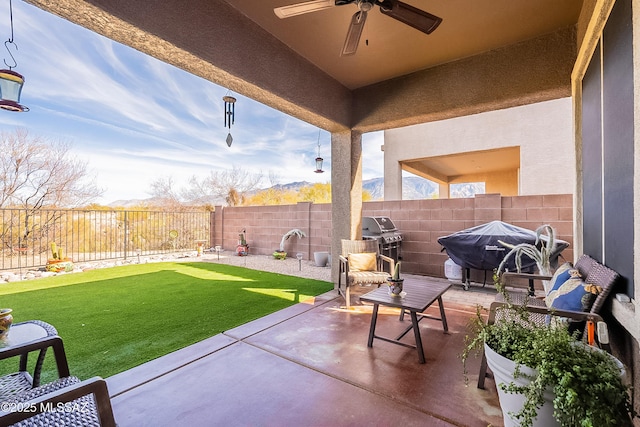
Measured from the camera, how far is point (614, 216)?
2.02 metres

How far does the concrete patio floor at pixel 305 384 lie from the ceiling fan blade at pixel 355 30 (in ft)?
10.4

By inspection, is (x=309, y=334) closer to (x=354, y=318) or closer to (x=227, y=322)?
(x=354, y=318)

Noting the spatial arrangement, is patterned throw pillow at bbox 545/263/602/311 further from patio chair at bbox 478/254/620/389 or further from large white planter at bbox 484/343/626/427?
large white planter at bbox 484/343/626/427

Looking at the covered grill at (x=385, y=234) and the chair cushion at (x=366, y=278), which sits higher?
the covered grill at (x=385, y=234)

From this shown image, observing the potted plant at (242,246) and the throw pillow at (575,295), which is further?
the potted plant at (242,246)

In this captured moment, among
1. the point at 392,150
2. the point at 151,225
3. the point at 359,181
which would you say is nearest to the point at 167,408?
the point at 359,181

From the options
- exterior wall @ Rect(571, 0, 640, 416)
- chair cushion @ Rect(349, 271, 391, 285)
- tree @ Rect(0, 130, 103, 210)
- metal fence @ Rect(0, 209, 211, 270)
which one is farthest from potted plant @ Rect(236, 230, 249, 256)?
exterior wall @ Rect(571, 0, 640, 416)

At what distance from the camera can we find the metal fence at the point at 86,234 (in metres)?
7.06

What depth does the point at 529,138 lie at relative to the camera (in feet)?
25.3

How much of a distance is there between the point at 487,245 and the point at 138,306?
5672mm

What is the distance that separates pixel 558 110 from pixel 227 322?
9.48 meters

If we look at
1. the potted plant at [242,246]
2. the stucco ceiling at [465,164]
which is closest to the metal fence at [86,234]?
the potted plant at [242,246]

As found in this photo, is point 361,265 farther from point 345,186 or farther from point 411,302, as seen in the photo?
point 411,302

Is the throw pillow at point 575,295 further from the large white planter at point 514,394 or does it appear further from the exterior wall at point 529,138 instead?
the exterior wall at point 529,138
